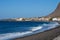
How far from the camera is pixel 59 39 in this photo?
16.3 meters
